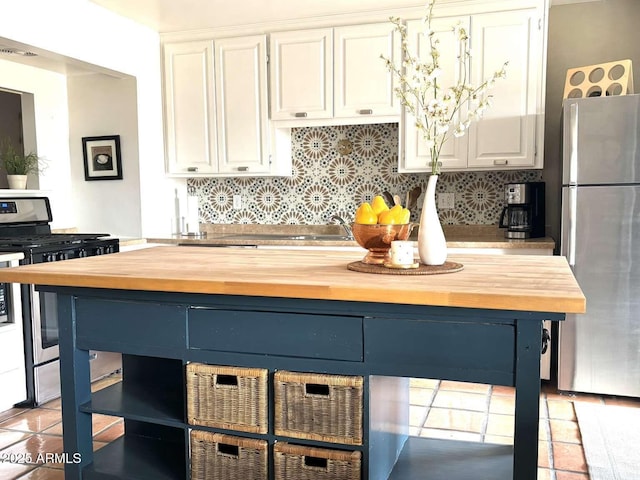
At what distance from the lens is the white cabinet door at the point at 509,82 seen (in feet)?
11.9

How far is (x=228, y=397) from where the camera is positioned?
188cm

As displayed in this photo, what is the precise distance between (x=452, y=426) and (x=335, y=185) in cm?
210

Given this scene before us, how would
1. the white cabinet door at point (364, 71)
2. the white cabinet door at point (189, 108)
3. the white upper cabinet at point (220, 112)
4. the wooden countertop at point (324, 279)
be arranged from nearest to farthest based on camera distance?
the wooden countertop at point (324, 279) → the white cabinet door at point (364, 71) → the white upper cabinet at point (220, 112) → the white cabinet door at point (189, 108)

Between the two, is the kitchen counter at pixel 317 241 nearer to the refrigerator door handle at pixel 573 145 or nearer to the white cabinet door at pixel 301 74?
the refrigerator door handle at pixel 573 145

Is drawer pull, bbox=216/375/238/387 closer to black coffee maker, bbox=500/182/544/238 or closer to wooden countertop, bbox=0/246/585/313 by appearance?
wooden countertop, bbox=0/246/585/313

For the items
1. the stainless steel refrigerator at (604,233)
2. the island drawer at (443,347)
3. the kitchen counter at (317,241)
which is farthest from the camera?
the kitchen counter at (317,241)

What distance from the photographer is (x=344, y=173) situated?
443cm

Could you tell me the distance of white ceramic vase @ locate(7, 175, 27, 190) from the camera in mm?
4008

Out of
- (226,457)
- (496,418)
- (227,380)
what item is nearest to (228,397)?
(227,380)

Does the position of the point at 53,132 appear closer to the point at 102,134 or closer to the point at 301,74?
the point at 102,134

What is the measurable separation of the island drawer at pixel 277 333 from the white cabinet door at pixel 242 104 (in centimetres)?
254

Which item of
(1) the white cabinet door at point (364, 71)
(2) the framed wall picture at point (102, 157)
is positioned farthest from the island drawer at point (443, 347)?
(2) the framed wall picture at point (102, 157)

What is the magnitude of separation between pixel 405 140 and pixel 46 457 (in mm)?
2763

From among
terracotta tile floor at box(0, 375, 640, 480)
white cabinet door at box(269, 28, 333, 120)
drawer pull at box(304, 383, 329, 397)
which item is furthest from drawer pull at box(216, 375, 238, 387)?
white cabinet door at box(269, 28, 333, 120)
